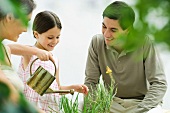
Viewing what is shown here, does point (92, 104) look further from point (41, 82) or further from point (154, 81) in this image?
point (154, 81)

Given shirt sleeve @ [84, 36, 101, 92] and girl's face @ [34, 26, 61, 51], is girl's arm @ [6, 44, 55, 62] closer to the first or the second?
girl's face @ [34, 26, 61, 51]

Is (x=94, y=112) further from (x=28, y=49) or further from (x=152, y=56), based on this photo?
(x=152, y=56)

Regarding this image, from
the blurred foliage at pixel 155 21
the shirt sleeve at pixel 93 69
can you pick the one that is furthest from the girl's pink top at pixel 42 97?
the blurred foliage at pixel 155 21

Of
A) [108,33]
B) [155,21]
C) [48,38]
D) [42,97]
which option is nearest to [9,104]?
[155,21]

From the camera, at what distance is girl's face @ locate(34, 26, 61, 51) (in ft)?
7.60

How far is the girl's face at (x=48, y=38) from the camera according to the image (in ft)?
7.60

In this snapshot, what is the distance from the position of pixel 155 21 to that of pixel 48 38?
7.08 feet

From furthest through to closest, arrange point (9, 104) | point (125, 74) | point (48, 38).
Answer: point (125, 74), point (48, 38), point (9, 104)

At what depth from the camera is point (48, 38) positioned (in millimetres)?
2324

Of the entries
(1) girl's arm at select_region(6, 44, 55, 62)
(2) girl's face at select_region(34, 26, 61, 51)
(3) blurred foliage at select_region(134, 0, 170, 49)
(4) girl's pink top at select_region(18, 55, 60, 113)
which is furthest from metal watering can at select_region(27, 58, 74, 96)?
(3) blurred foliage at select_region(134, 0, 170, 49)

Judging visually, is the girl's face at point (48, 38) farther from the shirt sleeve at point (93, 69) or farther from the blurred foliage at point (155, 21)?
the blurred foliage at point (155, 21)

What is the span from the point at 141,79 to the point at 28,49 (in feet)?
3.00

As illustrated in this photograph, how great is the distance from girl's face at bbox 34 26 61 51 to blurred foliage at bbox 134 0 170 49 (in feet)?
7.03

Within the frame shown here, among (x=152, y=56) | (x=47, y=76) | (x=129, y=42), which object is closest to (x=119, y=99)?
(x=152, y=56)
